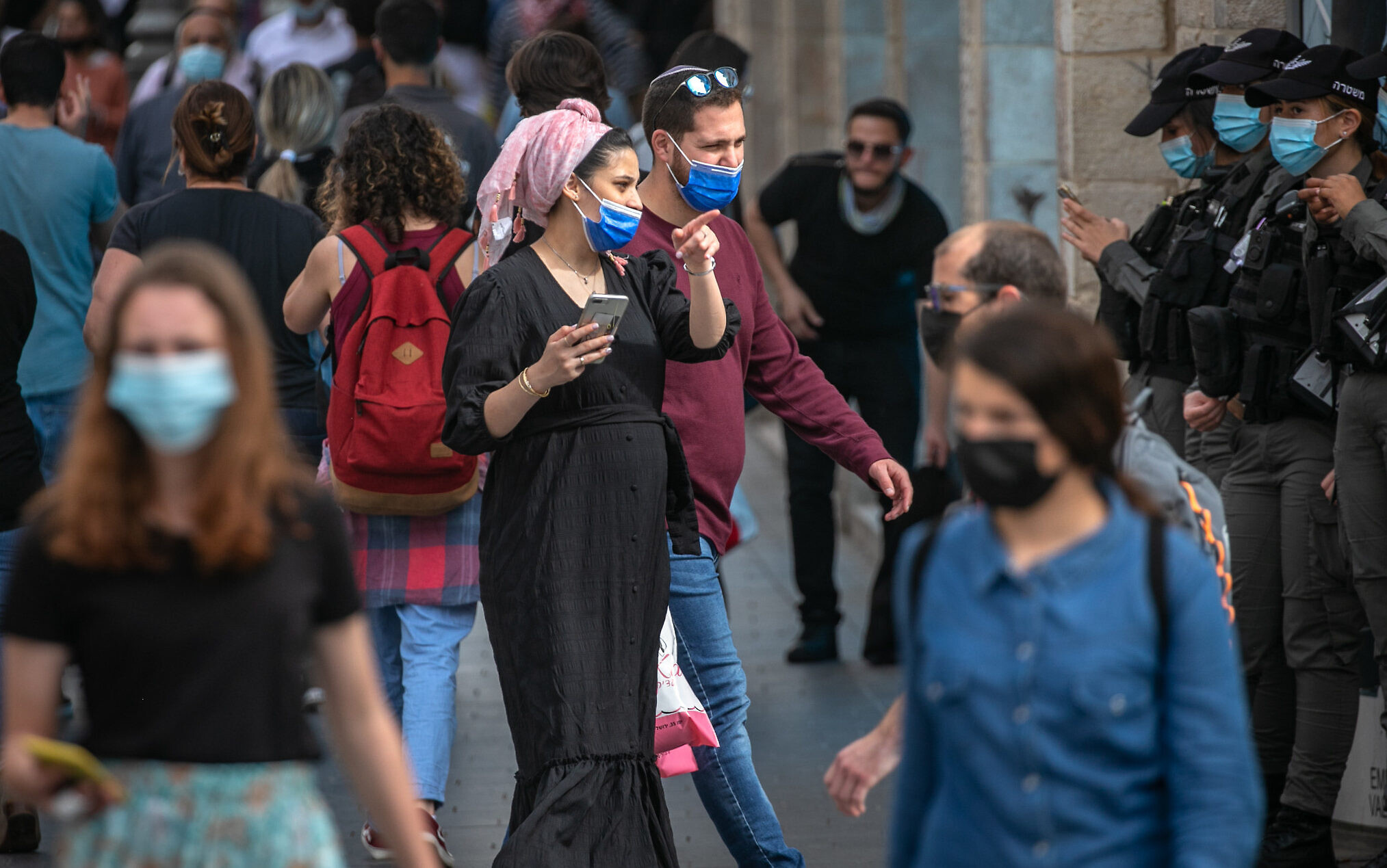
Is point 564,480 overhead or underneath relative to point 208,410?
underneath

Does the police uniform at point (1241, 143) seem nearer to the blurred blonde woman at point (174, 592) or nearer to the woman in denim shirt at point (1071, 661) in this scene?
the woman in denim shirt at point (1071, 661)

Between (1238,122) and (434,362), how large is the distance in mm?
2406

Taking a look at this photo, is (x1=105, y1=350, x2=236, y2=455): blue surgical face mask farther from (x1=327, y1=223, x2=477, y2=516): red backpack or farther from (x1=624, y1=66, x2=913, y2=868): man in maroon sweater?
(x1=327, y1=223, x2=477, y2=516): red backpack

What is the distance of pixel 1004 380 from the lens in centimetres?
230

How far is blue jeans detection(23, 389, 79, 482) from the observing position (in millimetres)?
6336

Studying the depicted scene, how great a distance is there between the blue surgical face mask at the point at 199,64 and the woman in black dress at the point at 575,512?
4.77 meters

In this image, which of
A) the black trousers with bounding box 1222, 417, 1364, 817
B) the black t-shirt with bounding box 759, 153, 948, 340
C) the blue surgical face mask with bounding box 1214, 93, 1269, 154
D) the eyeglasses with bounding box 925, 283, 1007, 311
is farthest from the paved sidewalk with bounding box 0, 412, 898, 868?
the blue surgical face mask with bounding box 1214, 93, 1269, 154

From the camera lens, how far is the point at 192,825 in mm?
2357

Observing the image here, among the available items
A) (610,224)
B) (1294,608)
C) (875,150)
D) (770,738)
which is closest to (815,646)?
(770,738)

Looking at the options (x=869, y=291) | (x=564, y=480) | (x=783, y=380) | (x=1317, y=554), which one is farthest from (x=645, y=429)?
(x=869, y=291)

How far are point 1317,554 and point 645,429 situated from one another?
2.01m

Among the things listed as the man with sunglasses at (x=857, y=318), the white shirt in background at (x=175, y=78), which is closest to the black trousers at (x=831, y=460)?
the man with sunglasses at (x=857, y=318)

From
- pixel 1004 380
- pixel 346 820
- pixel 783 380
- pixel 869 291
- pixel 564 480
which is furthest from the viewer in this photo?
pixel 869 291

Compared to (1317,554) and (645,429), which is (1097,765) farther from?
(1317,554)
